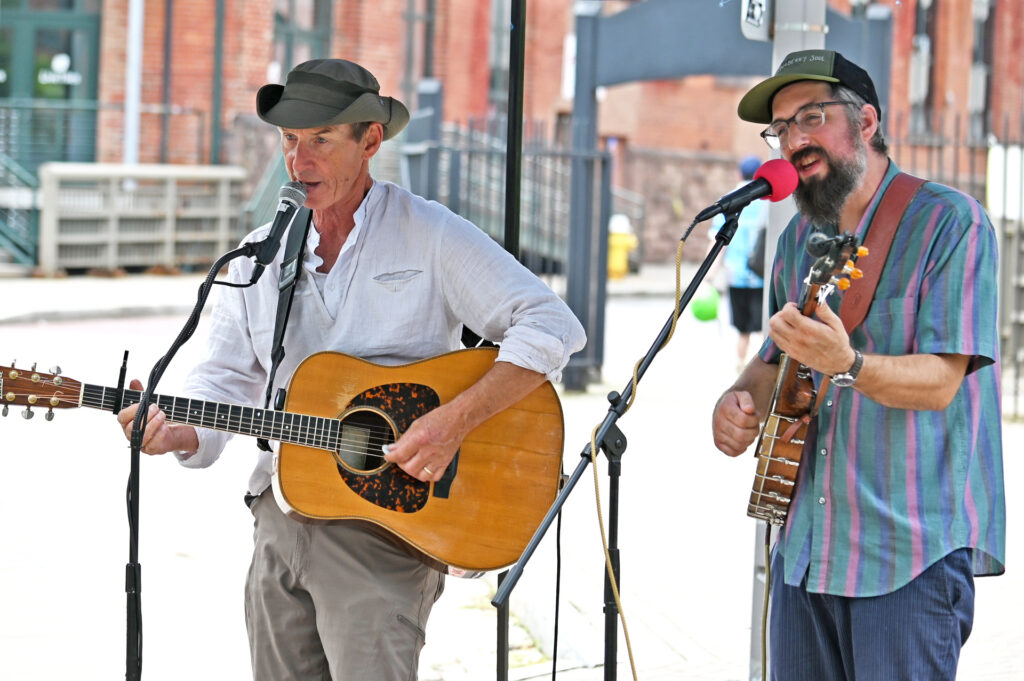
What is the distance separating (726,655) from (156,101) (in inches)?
706

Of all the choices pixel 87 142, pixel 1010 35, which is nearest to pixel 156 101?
pixel 87 142

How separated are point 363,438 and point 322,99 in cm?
82

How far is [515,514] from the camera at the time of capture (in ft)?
11.1

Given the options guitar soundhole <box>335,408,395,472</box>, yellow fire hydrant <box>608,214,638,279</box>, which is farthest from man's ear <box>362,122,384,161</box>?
yellow fire hydrant <box>608,214,638,279</box>

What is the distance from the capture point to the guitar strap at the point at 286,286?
3281mm

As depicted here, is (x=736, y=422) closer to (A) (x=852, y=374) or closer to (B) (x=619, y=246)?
(A) (x=852, y=374)

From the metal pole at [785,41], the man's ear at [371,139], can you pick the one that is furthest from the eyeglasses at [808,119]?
the metal pole at [785,41]

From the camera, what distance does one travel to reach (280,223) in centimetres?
315

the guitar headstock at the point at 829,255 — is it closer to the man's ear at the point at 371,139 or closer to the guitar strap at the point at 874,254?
the guitar strap at the point at 874,254

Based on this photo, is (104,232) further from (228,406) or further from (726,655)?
(228,406)

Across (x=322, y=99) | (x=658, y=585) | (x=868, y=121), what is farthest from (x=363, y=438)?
(x=658, y=585)

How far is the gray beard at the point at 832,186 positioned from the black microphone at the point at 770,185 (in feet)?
0.13

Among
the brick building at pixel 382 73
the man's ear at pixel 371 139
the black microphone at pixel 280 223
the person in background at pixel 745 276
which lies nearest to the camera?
the black microphone at pixel 280 223

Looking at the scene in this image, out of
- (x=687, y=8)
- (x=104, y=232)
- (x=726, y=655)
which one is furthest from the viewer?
(x=104, y=232)
